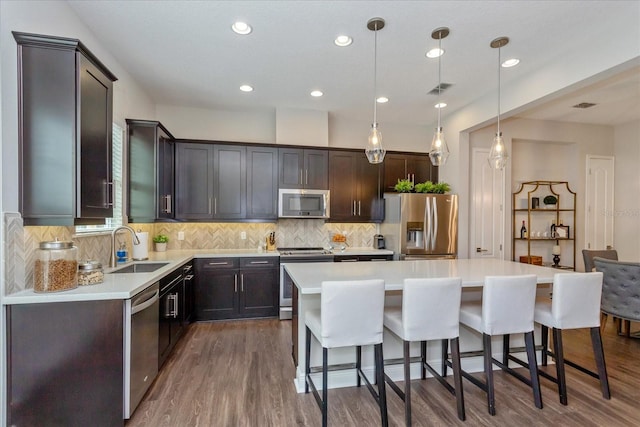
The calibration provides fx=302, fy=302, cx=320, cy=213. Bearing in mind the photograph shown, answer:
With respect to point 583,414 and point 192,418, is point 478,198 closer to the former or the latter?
point 583,414

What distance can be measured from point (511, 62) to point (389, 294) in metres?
2.74

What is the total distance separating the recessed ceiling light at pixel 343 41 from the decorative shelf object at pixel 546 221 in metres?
4.17

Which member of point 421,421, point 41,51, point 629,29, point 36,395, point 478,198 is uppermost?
point 629,29

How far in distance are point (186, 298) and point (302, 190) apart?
215 centimetres

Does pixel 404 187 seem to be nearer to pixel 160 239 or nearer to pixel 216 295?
pixel 216 295

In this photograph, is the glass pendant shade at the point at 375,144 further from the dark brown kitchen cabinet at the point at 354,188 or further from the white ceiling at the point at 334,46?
the dark brown kitchen cabinet at the point at 354,188

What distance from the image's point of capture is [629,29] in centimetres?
244

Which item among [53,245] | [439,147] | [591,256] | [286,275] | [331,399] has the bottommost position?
[331,399]

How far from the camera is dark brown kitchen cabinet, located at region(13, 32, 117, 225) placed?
190 cm

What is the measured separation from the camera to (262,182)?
4543mm

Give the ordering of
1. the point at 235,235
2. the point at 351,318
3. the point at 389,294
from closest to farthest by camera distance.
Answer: the point at 351,318 < the point at 389,294 < the point at 235,235

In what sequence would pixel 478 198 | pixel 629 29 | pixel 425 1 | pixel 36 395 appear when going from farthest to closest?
pixel 478 198, pixel 629 29, pixel 425 1, pixel 36 395

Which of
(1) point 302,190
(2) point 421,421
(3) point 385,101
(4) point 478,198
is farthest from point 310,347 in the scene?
(4) point 478,198

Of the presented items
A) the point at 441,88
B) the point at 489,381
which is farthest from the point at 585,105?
the point at 489,381
